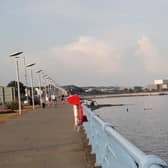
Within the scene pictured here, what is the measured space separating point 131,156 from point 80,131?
16.4 m

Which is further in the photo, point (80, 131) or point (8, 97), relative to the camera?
point (8, 97)

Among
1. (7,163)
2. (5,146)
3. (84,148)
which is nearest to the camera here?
(7,163)

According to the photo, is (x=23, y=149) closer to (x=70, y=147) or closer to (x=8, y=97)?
(x=70, y=147)

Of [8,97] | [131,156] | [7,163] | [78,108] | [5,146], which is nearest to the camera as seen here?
[131,156]

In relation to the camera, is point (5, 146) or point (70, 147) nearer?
point (70, 147)

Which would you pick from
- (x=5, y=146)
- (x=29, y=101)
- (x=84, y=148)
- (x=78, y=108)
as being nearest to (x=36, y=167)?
(x=84, y=148)

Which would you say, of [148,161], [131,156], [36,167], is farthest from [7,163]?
[148,161]

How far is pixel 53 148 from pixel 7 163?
301cm

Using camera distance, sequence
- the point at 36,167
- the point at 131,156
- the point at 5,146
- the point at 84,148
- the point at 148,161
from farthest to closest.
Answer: the point at 5,146, the point at 84,148, the point at 36,167, the point at 131,156, the point at 148,161

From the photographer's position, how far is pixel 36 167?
1102 centimetres

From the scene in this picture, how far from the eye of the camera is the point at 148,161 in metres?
→ 3.63

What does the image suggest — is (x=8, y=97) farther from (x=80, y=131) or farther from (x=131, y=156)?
(x=131, y=156)

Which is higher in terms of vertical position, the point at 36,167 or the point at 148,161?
the point at 148,161

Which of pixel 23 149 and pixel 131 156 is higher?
pixel 131 156
